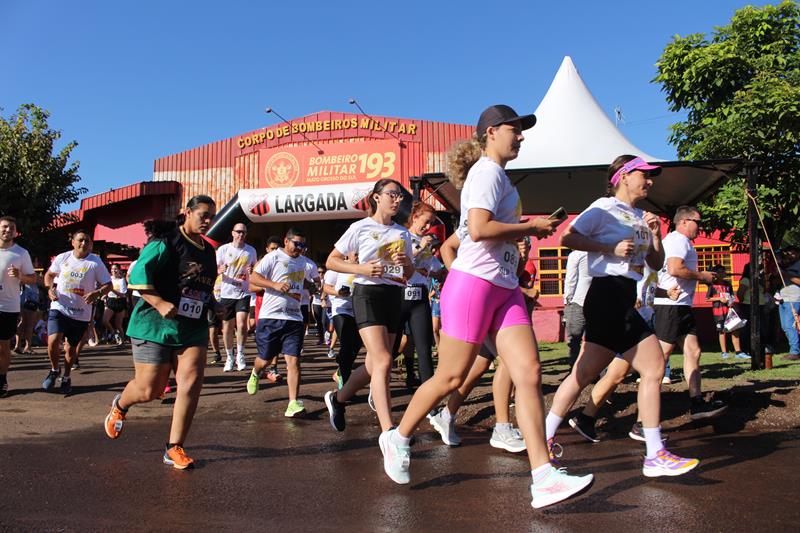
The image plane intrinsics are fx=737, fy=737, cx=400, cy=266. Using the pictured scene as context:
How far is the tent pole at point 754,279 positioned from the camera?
9.43 m

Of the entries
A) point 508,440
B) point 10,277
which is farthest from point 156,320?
point 10,277

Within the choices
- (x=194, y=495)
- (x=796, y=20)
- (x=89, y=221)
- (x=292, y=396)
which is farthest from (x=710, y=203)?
(x=89, y=221)

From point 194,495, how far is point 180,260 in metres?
1.59

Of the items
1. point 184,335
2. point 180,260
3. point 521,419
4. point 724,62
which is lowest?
point 521,419

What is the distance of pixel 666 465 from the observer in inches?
161

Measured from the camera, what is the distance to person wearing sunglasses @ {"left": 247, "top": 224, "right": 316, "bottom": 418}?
7.04 meters

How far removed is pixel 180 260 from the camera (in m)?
4.88

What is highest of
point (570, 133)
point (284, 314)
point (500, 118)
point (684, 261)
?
point (570, 133)

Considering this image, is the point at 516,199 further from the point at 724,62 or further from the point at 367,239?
the point at 724,62

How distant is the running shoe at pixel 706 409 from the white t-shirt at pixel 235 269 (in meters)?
6.81

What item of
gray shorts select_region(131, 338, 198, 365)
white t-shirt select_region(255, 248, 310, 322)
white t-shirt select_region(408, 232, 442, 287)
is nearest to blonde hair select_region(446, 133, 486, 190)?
white t-shirt select_region(408, 232, 442, 287)

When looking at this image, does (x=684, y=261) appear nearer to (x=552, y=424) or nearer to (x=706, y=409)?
(x=706, y=409)

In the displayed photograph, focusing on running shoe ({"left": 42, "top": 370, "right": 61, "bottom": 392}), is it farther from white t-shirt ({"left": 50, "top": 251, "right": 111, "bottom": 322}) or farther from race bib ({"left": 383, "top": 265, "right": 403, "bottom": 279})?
race bib ({"left": 383, "top": 265, "right": 403, "bottom": 279})

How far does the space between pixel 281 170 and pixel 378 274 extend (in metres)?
21.5
